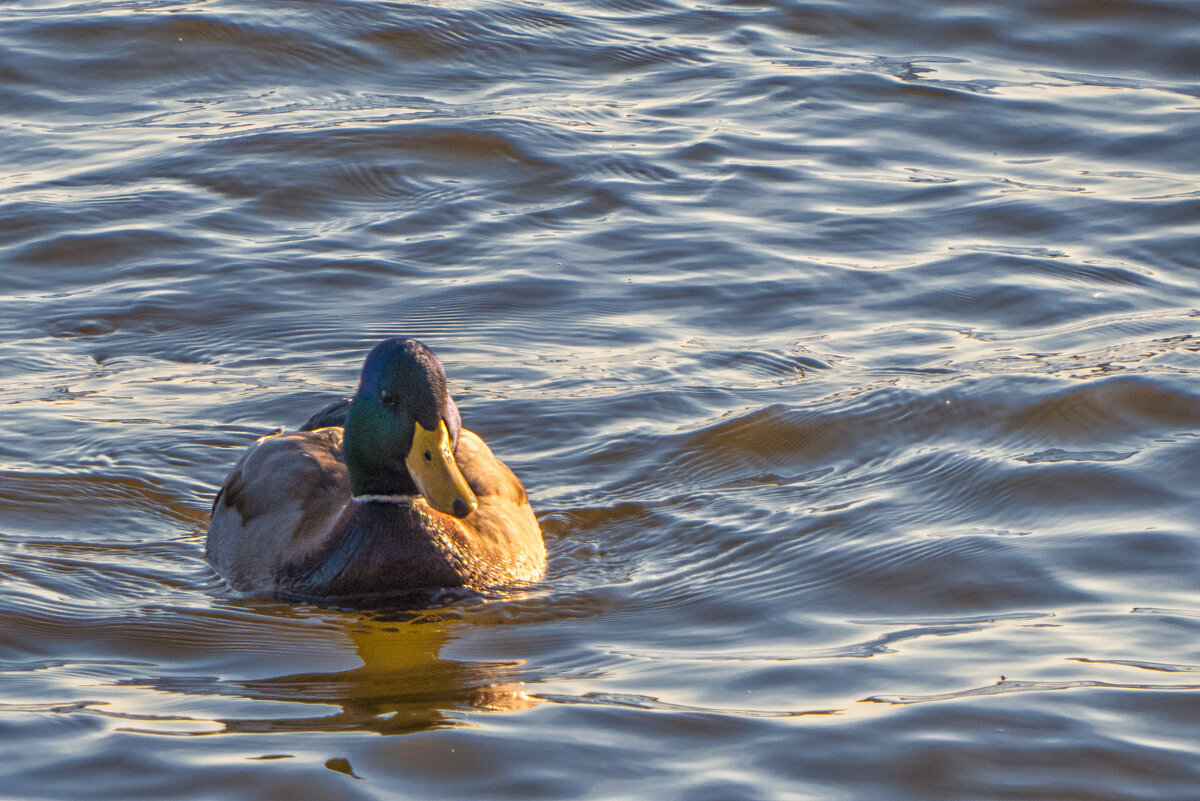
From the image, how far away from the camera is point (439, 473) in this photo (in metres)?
6.13

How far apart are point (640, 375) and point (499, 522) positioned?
1884mm

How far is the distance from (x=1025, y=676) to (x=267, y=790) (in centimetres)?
217

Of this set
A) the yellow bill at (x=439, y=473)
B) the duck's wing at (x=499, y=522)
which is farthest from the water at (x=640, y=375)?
the yellow bill at (x=439, y=473)

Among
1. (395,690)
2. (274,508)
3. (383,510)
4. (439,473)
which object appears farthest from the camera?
(274,508)

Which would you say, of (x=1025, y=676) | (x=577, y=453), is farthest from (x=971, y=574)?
(x=577, y=453)

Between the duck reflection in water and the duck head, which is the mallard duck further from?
the duck reflection in water

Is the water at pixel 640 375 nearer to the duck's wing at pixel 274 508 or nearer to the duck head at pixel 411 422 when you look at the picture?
the duck's wing at pixel 274 508

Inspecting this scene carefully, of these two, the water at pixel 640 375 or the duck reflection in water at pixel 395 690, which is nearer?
the water at pixel 640 375

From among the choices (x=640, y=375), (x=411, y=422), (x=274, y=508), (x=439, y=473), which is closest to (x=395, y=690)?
(x=439, y=473)

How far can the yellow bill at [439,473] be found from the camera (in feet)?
20.0

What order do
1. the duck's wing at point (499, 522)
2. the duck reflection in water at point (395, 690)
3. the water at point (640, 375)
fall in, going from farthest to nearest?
the duck's wing at point (499, 522), the duck reflection in water at point (395, 690), the water at point (640, 375)

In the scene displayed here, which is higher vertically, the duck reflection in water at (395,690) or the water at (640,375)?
the water at (640,375)

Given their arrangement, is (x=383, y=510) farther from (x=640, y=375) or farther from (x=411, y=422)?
(x=640, y=375)

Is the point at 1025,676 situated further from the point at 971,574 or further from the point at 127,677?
the point at 127,677
